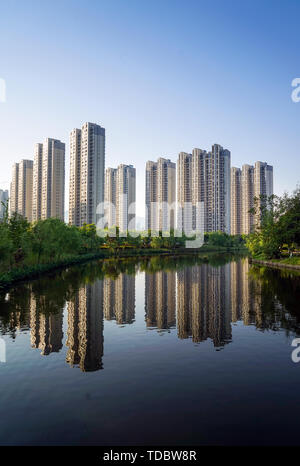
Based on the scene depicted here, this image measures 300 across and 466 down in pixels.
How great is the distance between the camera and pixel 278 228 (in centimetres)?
5638

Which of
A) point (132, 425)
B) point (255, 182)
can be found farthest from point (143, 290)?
point (255, 182)

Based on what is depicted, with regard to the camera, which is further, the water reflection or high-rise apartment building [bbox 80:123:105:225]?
high-rise apartment building [bbox 80:123:105:225]

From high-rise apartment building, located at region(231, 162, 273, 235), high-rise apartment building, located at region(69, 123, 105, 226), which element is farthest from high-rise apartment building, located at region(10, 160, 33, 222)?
A: high-rise apartment building, located at region(231, 162, 273, 235)

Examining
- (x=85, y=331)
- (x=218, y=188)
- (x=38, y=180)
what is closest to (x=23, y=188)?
(x=38, y=180)

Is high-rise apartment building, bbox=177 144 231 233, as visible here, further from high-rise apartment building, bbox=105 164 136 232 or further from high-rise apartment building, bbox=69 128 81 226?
high-rise apartment building, bbox=69 128 81 226

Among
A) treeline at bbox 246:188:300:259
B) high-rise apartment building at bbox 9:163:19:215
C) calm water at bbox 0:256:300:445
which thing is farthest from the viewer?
high-rise apartment building at bbox 9:163:19:215

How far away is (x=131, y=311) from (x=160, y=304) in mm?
2543

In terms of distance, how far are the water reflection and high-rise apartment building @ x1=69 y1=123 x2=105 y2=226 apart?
98307 mm

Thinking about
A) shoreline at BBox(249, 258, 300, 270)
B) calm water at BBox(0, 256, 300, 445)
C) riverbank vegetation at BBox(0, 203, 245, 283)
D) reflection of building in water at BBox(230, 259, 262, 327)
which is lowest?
calm water at BBox(0, 256, 300, 445)

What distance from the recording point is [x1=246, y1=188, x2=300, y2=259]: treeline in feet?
182

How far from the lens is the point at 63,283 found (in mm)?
32625
